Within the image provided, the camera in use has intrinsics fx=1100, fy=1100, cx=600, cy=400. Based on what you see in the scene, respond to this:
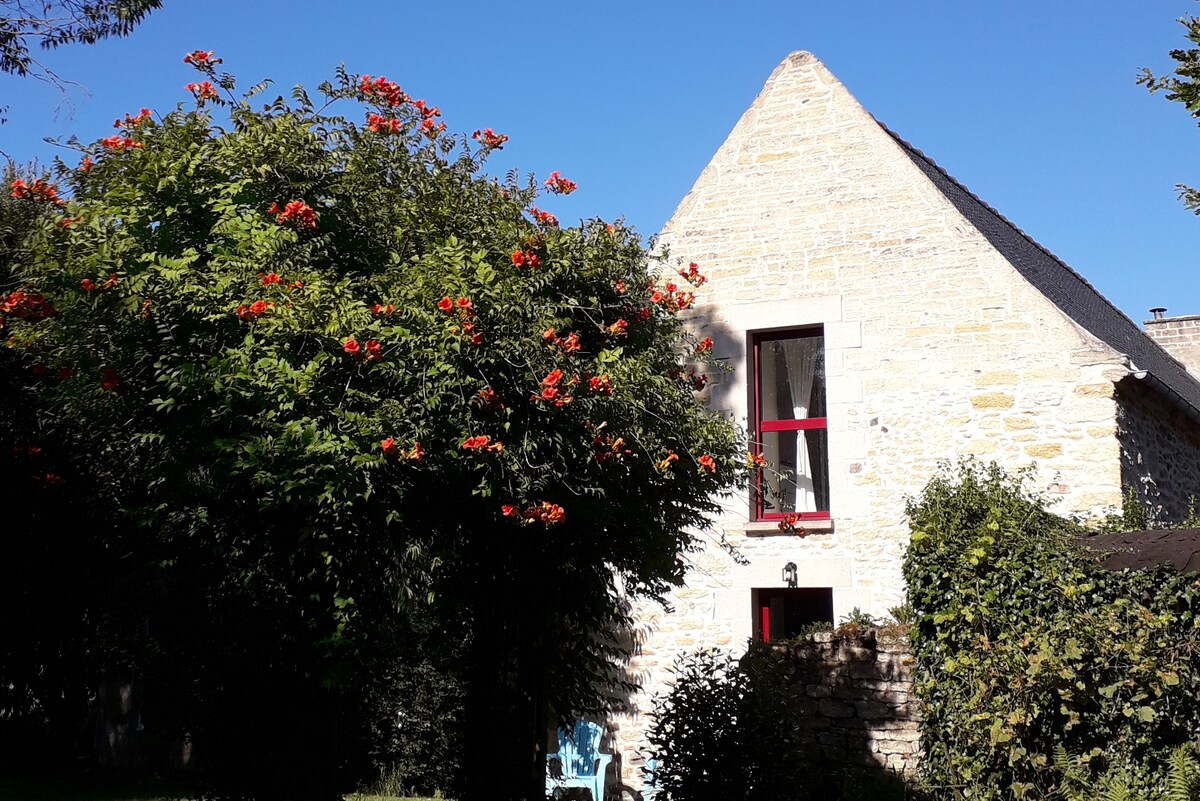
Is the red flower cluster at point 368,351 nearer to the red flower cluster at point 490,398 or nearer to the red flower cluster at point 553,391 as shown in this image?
the red flower cluster at point 490,398

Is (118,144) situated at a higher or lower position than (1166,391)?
higher

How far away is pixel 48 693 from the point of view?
11.9 meters

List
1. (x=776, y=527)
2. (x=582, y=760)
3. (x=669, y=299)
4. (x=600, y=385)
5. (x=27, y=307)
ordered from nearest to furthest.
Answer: (x=600, y=385) < (x=27, y=307) < (x=669, y=299) < (x=582, y=760) < (x=776, y=527)

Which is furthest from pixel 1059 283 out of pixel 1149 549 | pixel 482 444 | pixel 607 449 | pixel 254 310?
pixel 254 310

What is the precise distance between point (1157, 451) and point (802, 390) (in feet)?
11.3

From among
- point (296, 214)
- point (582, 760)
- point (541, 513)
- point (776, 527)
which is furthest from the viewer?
point (776, 527)

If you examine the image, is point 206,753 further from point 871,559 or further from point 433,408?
point 871,559

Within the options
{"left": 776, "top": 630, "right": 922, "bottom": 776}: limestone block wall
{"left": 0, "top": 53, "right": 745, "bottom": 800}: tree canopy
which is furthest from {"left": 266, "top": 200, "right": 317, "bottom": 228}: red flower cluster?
{"left": 776, "top": 630, "right": 922, "bottom": 776}: limestone block wall

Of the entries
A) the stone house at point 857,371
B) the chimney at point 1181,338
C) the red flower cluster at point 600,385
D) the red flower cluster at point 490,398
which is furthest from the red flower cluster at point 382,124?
the chimney at point 1181,338

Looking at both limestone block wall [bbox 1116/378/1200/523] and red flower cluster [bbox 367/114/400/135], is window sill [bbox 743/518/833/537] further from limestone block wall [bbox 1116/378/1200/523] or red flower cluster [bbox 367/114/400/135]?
red flower cluster [bbox 367/114/400/135]

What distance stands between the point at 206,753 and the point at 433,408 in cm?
250

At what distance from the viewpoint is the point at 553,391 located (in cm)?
571

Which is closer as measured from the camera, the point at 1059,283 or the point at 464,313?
the point at 464,313

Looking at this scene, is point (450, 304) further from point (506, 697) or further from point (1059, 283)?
point (1059, 283)
